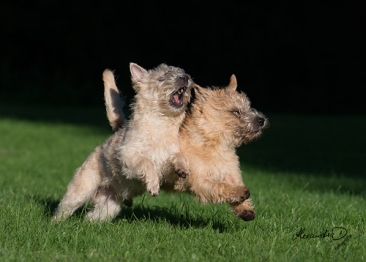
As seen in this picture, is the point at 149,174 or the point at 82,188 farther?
the point at 82,188

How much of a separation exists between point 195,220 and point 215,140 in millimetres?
880

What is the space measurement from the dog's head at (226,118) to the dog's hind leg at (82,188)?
3.75 feet

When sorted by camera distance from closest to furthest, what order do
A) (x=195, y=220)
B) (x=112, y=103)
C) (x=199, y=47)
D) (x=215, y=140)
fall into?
(x=215, y=140) < (x=195, y=220) < (x=112, y=103) < (x=199, y=47)

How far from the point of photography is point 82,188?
7.11 meters

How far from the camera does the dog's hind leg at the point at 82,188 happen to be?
7090mm

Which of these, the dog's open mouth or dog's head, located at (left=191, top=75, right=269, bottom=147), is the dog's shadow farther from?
the dog's open mouth

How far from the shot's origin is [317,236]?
20.4ft

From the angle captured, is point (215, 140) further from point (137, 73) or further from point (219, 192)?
point (137, 73)

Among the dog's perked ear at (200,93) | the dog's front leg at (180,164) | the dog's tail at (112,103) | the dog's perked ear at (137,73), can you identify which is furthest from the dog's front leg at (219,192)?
the dog's tail at (112,103)

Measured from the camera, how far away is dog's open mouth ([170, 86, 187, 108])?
6543mm

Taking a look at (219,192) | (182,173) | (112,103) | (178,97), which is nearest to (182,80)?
(178,97)

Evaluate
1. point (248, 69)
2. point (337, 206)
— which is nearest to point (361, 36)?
point (248, 69)

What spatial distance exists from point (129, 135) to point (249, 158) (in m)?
8.71

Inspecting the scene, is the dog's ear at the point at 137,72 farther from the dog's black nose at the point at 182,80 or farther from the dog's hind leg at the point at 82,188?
the dog's hind leg at the point at 82,188
